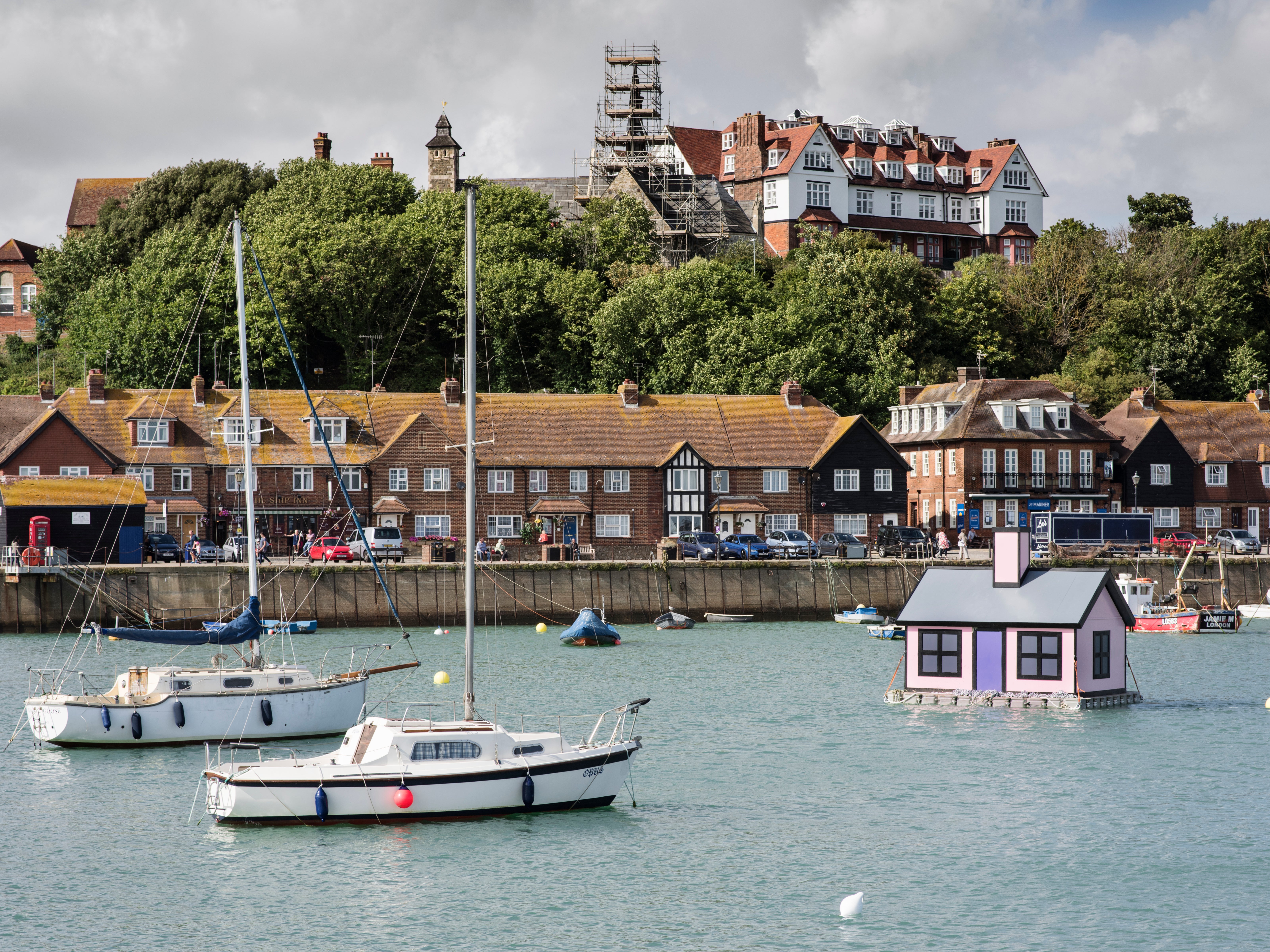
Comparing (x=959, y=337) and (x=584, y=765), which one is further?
(x=959, y=337)

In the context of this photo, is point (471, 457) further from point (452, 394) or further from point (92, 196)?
point (92, 196)

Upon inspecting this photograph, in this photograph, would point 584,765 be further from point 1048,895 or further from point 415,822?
point 1048,895

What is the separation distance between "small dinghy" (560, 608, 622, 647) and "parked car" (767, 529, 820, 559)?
41.6 ft

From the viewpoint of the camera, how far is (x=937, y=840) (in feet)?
96.8

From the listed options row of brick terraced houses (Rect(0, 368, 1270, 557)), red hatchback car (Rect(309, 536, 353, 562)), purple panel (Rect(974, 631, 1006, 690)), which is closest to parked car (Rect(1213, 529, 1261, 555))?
row of brick terraced houses (Rect(0, 368, 1270, 557))

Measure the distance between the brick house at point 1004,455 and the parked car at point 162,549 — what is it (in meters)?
42.8

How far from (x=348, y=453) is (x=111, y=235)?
3624cm

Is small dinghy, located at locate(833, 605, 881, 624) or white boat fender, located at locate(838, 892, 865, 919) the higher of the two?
small dinghy, located at locate(833, 605, 881, 624)

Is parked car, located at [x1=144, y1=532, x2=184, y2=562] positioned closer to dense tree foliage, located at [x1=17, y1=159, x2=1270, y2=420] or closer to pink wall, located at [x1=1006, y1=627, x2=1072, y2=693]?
dense tree foliage, located at [x1=17, y1=159, x2=1270, y2=420]

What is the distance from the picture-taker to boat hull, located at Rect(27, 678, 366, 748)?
1496 inches

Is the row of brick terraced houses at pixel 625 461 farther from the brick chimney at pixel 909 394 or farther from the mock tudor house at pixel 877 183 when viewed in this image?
the mock tudor house at pixel 877 183

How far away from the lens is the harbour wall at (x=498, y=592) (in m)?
62.8

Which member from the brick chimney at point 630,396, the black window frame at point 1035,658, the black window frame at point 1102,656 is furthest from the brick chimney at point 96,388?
the black window frame at point 1102,656

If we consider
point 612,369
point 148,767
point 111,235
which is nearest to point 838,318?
point 612,369
